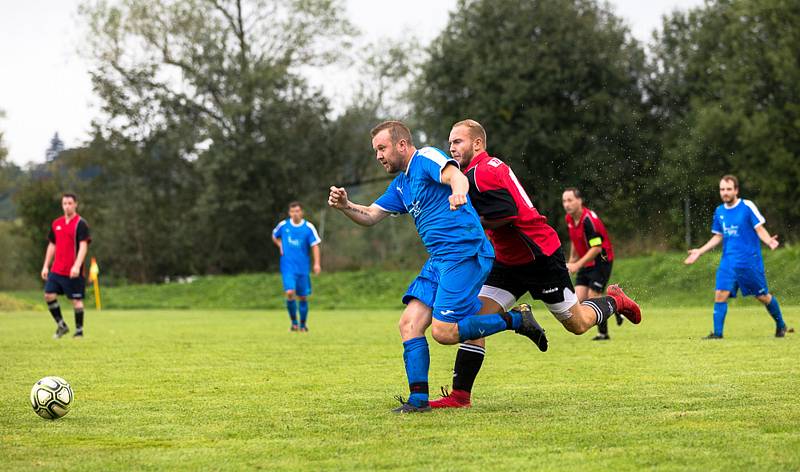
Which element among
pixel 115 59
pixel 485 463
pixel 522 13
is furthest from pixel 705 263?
pixel 115 59

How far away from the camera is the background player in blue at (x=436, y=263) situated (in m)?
6.89

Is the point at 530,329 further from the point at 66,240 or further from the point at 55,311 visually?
the point at 55,311

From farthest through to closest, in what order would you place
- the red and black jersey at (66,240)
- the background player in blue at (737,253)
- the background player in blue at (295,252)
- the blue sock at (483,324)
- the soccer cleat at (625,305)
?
the background player in blue at (295,252)
the red and black jersey at (66,240)
the background player in blue at (737,253)
the soccer cleat at (625,305)
the blue sock at (483,324)

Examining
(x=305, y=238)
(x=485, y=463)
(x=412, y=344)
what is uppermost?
(x=305, y=238)

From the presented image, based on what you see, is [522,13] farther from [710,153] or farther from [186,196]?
[186,196]

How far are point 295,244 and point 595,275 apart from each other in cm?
664

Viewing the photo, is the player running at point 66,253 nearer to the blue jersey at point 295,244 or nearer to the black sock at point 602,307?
the blue jersey at point 295,244

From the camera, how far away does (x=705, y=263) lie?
28.9 meters

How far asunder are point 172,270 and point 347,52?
1301 cm

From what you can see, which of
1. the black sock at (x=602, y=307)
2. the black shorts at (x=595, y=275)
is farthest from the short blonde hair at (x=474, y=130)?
the black shorts at (x=595, y=275)

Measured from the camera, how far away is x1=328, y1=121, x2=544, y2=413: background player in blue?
6895 mm

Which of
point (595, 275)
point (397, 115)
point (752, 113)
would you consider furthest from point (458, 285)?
point (397, 115)

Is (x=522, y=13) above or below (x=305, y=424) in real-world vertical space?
above

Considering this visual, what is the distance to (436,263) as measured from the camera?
277 inches
